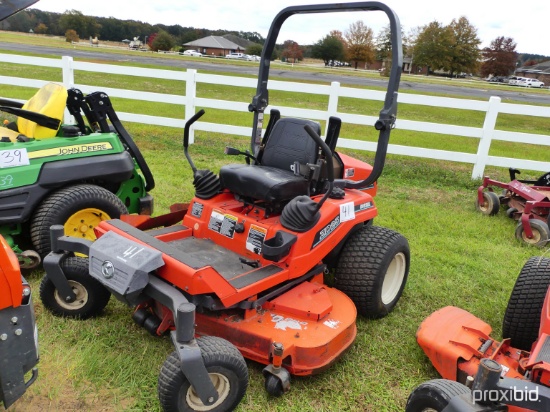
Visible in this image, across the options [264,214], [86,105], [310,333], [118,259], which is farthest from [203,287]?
[86,105]

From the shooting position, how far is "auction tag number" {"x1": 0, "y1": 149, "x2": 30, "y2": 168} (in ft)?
11.8

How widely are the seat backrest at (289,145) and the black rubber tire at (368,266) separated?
694 mm

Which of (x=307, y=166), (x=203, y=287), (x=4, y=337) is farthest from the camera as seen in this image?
(x=307, y=166)

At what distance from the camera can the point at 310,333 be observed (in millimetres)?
2834

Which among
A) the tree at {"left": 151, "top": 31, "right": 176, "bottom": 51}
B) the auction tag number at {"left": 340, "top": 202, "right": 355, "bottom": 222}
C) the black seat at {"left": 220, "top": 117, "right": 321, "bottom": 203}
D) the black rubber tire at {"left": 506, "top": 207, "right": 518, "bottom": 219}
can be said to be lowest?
the black rubber tire at {"left": 506, "top": 207, "right": 518, "bottom": 219}

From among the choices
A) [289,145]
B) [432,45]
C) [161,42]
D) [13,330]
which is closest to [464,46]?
[432,45]

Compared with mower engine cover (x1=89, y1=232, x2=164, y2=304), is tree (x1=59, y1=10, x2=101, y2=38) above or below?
above

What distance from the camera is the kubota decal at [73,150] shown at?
3.76 metres

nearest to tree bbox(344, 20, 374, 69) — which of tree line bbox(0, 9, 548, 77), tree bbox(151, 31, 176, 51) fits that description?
tree line bbox(0, 9, 548, 77)

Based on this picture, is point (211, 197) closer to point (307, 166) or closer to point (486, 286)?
point (307, 166)

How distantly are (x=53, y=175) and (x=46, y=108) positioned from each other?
0.71 meters

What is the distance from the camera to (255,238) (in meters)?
3.28

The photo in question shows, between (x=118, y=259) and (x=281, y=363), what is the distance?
1060 millimetres

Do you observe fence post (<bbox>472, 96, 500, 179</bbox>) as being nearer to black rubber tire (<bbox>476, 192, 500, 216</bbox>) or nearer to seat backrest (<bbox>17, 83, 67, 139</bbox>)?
black rubber tire (<bbox>476, 192, 500, 216</bbox>)
